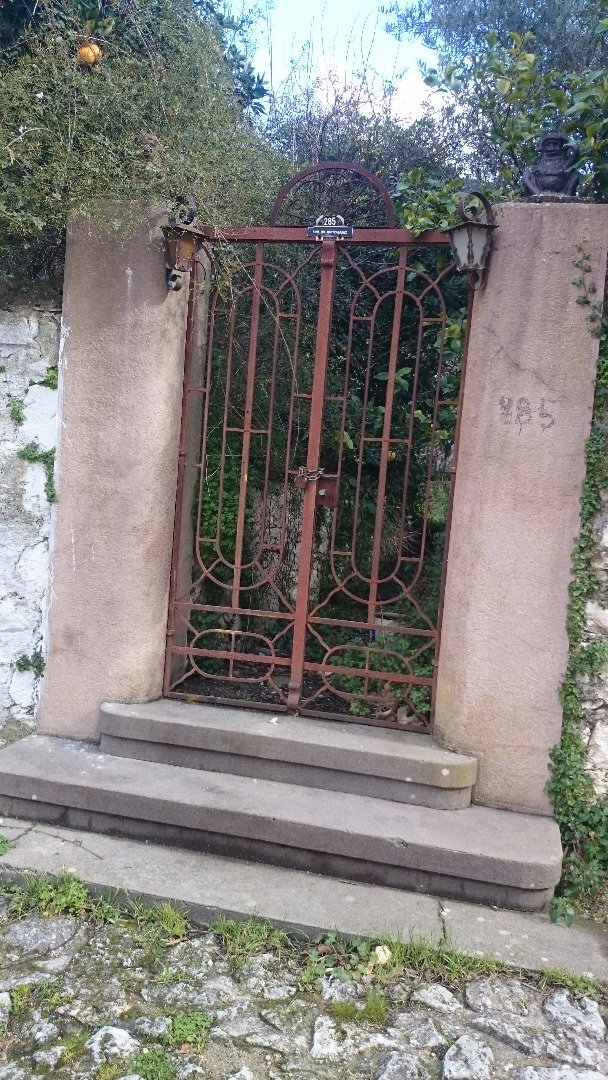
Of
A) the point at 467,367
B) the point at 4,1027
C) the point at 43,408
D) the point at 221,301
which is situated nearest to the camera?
the point at 4,1027

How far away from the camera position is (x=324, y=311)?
408cm

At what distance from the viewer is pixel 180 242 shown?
3918 mm

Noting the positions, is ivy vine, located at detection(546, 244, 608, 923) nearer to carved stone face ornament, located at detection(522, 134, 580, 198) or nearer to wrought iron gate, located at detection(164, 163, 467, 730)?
carved stone face ornament, located at detection(522, 134, 580, 198)

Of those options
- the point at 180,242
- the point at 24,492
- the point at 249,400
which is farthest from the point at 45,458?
the point at 180,242

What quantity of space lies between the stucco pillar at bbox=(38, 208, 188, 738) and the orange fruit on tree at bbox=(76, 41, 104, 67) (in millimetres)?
780

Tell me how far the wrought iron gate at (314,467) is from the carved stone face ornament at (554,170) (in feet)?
1.76

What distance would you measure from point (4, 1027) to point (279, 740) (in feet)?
5.38

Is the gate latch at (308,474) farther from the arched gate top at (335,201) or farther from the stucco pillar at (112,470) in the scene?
the arched gate top at (335,201)

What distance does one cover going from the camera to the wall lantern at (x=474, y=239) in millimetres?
3607

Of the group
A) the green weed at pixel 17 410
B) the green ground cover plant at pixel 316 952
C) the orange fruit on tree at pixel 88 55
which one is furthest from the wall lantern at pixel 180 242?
the green ground cover plant at pixel 316 952

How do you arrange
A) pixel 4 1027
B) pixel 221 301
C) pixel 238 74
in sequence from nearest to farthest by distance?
pixel 4 1027 → pixel 221 301 → pixel 238 74

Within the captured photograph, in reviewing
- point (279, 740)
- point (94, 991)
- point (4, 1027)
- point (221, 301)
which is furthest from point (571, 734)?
point (221, 301)

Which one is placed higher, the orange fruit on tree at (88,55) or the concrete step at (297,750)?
the orange fruit on tree at (88,55)

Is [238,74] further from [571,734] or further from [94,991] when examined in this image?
[94,991]
